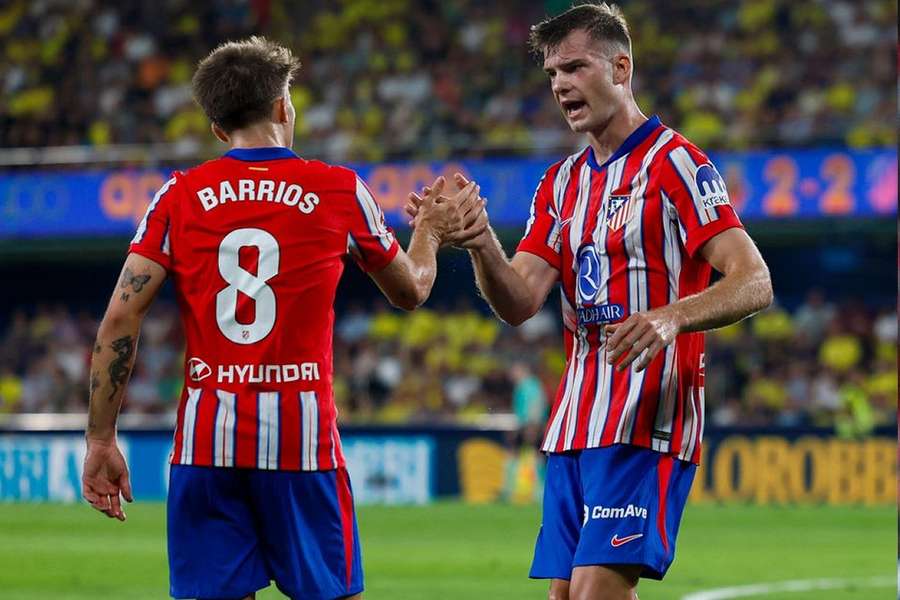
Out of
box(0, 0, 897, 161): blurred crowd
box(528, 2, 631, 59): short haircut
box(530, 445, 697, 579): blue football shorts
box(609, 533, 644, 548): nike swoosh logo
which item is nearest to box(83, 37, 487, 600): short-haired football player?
box(530, 445, 697, 579): blue football shorts

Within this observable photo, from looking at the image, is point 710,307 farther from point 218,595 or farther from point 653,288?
point 218,595

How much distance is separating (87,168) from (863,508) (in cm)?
1205

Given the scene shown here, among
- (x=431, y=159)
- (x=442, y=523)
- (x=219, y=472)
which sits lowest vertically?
(x=442, y=523)

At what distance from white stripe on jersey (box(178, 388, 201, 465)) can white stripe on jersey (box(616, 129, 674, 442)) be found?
124 centimetres

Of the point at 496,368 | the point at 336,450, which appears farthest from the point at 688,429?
the point at 496,368

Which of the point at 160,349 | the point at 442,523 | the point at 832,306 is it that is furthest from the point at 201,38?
the point at 442,523

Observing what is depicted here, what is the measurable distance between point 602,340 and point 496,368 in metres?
16.8

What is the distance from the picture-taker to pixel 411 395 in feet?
69.8

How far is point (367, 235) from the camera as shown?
4656 mm

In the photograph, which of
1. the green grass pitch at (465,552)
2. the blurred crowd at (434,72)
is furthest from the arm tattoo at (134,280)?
the blurred crowd at (434,72)

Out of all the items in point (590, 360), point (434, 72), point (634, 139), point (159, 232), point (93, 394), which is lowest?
point (93, 394)

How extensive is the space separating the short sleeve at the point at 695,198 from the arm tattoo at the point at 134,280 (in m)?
1.54

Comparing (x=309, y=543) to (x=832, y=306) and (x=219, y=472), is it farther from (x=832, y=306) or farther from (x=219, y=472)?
(x=832, y=306)

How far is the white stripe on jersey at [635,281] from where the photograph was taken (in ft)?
15.5
